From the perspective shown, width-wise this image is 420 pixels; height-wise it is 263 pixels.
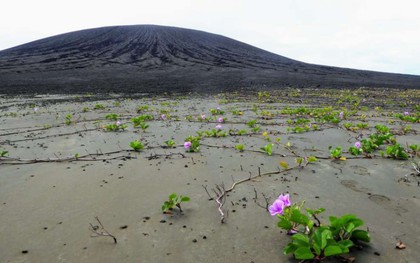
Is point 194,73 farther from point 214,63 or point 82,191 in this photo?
point 82,191

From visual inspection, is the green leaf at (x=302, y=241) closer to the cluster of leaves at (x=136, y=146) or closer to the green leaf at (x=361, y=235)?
the green leaf at (x=361, y=235)

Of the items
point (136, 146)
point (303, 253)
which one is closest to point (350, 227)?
point (303, 253)

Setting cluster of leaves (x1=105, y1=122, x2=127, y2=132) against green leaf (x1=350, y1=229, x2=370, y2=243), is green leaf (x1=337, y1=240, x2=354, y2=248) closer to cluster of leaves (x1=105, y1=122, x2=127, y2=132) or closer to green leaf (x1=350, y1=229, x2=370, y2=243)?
green leaf (x1=350, y1=229, x2=370, y2=243)

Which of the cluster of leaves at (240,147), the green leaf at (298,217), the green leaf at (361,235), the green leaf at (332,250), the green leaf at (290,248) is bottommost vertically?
the cluster of leaves at (240,147)

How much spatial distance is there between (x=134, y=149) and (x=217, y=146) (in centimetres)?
115

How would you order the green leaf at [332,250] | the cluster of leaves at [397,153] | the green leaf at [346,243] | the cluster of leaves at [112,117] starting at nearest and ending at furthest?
the green leaf at [332,250], the green leaf at [346,243], the cluster of leaves at [397,153], the cluster of leaves at [112,117]

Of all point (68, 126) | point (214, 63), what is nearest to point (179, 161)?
point (68, 126)

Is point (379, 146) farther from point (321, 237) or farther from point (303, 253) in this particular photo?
point (303, 253)

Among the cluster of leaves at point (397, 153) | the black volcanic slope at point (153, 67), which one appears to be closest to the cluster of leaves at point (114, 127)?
the cluster of leaves at point (397, 153)

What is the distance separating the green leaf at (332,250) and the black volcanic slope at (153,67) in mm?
15269

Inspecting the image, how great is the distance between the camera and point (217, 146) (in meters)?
4.68

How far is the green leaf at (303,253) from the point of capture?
1764 millimetres

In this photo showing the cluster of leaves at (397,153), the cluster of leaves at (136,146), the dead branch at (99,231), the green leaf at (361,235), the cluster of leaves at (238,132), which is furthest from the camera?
the cluster of leaves at (238,132)

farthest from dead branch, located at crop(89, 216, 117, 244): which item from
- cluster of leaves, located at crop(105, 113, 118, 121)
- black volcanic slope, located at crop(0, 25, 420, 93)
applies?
black volcanic slope, located at crop(0, 25, 420, 93)
